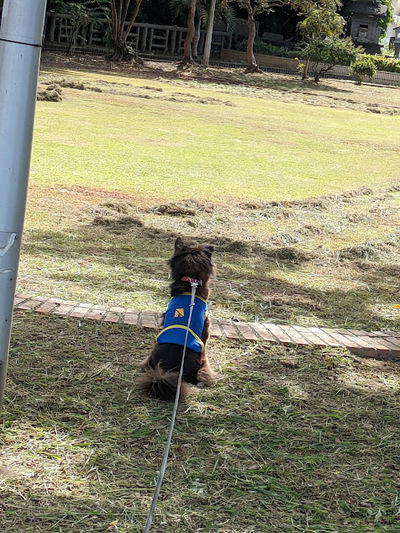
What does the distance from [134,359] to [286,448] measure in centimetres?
126

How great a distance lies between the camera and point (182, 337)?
4.05 meters

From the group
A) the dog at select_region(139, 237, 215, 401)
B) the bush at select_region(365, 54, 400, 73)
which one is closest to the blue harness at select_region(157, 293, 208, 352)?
the dog at select_region(139, 237, 215, 401)

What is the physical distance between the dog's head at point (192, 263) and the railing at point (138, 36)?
37.2 m

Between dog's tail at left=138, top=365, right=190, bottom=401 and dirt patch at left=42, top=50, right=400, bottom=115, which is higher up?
dirt patch at left=42, top=50, right=400, bottom=115

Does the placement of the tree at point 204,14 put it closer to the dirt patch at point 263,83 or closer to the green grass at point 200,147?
the dirt patch at point 263,83

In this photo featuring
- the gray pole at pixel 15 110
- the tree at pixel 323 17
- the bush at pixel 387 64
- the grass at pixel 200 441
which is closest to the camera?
the gray pole at pixel 15 110

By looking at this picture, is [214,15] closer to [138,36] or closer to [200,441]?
[138,36]

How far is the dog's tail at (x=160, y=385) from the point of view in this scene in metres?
3.90

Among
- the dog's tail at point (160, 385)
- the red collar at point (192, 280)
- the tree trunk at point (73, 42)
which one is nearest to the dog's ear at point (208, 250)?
the red collar at point (192, 280)

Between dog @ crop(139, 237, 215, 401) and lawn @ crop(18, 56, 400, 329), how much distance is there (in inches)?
50.8

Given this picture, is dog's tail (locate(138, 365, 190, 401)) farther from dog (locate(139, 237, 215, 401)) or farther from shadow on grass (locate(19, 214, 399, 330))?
shadow on grass (locate(19, 214, 399, 330))

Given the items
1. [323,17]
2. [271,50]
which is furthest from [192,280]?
[271,50]

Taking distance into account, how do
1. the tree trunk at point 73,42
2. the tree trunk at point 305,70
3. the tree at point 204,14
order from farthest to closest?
the tree trunk at point 305,70 < the tree at point 204,14 < the tree trunk at point 73,42

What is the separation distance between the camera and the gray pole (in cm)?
276
